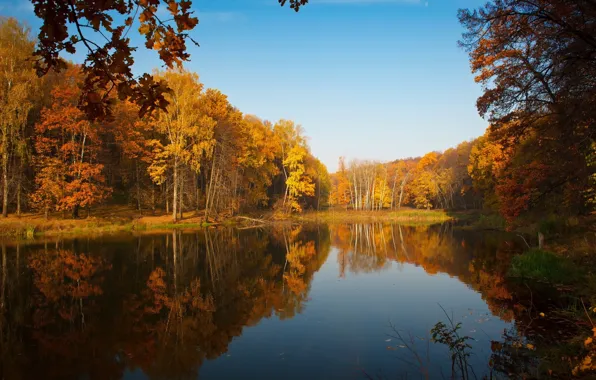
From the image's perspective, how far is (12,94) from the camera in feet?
76.0

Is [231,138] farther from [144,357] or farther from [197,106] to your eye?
[144,357]

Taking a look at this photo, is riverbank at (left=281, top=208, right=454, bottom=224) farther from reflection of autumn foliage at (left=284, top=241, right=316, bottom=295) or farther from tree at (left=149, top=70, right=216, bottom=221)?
reflection of autumn foliage at (left=284, top=241, right=316, bottom=295)

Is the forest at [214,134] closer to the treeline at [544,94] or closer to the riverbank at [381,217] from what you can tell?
the treeline at [544,94]

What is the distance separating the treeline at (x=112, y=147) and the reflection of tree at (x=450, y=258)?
539 inches

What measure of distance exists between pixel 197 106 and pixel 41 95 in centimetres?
1077

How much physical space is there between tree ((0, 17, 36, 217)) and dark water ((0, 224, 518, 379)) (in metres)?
9.82

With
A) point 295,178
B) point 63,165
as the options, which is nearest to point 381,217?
Result: point 295,178

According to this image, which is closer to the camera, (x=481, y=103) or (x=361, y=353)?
(x=361, y=353)

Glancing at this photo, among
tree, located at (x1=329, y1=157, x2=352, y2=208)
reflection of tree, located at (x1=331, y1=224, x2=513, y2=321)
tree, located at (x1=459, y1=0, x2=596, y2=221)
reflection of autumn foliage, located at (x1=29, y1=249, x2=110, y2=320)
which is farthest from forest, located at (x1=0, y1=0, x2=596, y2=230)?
tree, located at (x1=329, y1=157, x2=352, y2=208)

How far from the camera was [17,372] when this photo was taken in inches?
223

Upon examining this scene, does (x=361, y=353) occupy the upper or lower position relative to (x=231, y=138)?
lower

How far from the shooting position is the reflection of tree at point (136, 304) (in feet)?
20.4

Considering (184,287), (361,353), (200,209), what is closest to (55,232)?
(200,209)

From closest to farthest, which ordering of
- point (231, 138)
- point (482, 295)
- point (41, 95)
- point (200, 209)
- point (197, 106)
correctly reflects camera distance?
point (482, 295), point (41, 95), point (197, 106), point (231, 138), point (200, 209)
